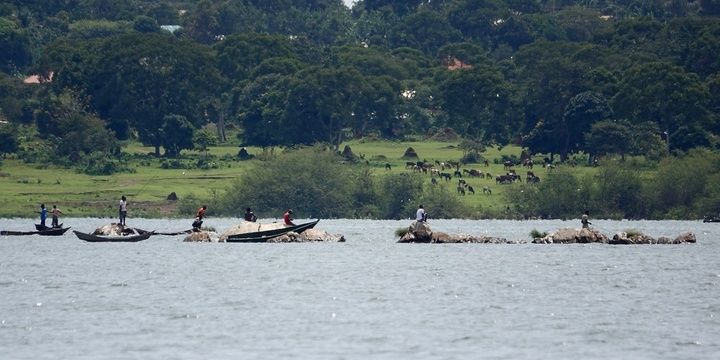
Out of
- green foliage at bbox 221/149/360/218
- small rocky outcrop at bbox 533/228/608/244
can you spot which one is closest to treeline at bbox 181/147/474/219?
green foliage at bbox 221/149/360/218

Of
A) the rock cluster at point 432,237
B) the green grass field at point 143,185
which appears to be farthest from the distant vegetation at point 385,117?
the rock cluster at point 432,237

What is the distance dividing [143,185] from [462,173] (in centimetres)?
2388

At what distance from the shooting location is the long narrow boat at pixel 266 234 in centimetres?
8199

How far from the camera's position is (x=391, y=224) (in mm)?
111500

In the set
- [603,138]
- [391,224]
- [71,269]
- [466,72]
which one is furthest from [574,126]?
[71,269]

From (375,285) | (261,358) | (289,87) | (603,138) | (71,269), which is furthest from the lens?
(289,87)

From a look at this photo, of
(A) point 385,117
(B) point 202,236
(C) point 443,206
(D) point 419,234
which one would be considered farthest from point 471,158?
(B) point 202,236

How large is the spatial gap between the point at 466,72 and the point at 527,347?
112134 mm

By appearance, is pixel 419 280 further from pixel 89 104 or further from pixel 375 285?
pixel 89 104

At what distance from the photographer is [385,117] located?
153 m

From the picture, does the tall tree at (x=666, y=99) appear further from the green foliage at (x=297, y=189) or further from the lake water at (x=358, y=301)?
the lake water at (x=358, y=301)

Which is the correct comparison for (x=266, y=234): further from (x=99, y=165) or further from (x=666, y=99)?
(x=666, y=99)

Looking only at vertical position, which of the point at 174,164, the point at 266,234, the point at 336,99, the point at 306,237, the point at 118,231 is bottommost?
the point at 306,237

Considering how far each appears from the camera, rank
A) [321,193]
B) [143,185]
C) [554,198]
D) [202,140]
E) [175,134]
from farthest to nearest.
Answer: [202,140] < [175,134] < [143,185] < [321,193] < [554,198]
